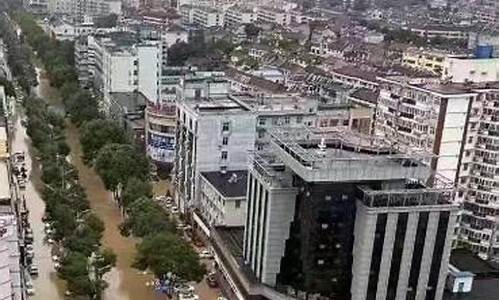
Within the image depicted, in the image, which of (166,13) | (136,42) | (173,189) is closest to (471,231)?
(173,189)

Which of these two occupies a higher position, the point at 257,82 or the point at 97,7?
the point at 97,7

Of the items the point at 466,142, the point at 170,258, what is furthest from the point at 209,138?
the point at 466,142

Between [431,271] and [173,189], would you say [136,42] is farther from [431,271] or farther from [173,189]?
[431,271]

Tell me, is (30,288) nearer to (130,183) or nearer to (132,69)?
(130,183)

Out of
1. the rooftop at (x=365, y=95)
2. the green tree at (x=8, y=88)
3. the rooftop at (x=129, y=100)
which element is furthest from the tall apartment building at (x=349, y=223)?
the green tree at (x=8, y=88)

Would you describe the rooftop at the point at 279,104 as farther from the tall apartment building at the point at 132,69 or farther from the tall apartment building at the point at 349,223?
the tall apartment building at the point at 132,69
